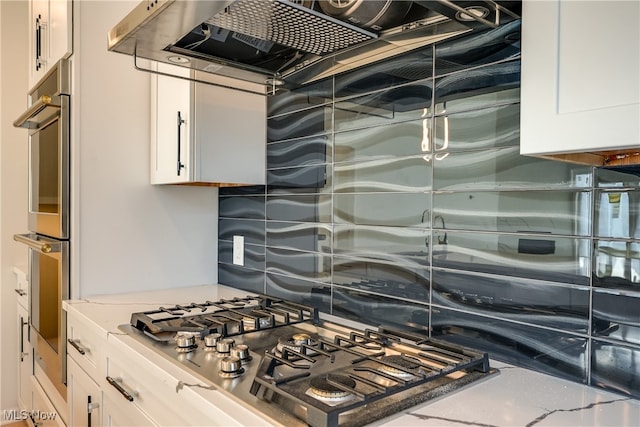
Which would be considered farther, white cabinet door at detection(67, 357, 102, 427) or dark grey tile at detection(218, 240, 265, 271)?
dark grey tile at detection(218, 240, 265, 271)

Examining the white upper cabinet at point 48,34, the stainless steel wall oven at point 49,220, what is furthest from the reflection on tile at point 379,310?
the white upper cabinet at point 48,34

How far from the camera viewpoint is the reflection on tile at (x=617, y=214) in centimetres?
93

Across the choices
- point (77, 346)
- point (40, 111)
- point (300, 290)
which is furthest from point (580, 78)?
point (40, 111)

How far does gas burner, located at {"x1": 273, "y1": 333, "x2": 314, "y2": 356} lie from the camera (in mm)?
1142

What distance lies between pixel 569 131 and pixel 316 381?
641 mm

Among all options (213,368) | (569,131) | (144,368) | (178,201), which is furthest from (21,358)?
(569,131)

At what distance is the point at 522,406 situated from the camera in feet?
2.95

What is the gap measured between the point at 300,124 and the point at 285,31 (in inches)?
23.8

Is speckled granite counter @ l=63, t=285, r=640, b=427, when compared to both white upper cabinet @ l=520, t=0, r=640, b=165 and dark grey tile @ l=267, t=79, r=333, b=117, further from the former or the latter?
dark grey tile @ l=267, t=79, r=333, b=117

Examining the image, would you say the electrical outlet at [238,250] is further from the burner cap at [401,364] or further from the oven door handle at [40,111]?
the burner cap at [401,364]

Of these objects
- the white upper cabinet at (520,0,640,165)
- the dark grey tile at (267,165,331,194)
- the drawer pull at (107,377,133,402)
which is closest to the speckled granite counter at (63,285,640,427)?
the white upper cabinet at (520,0,640,165)

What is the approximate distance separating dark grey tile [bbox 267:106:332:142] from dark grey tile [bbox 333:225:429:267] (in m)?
0.36

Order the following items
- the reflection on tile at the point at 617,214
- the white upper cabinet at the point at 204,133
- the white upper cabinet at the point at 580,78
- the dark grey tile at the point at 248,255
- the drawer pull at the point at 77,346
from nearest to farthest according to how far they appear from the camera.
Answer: the white upper cabinet at the point at 580,78
the reflection on tile at the point at 617,214
the drawer pull at the point at 77,346
the white upper cabinet at the point at 204,133
the dark grey tile at the point at 248,255

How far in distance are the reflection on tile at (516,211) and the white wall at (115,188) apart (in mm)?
1257
